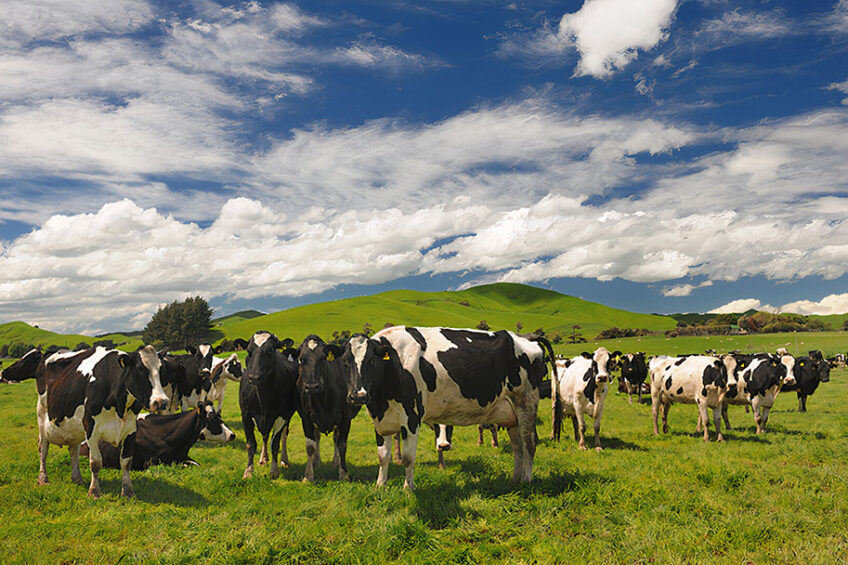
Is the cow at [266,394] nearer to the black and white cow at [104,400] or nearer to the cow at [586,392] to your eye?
the black and white cow at [104,400]

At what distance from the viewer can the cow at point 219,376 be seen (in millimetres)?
17672

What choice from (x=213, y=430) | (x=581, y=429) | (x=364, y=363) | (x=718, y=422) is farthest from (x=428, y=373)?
(x=718, y=422)

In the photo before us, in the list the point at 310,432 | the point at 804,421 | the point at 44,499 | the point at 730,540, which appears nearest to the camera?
the point at 730,540

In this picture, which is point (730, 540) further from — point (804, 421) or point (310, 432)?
point (804, 421)

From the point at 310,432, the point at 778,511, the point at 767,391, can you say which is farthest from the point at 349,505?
the point at 767,391

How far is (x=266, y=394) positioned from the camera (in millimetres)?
10852

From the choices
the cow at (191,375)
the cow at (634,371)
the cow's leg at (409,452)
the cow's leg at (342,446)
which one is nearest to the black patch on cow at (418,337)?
the cow's leg at (409,452)

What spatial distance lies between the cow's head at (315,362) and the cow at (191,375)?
26.1ft

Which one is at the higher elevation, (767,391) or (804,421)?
(767,391)

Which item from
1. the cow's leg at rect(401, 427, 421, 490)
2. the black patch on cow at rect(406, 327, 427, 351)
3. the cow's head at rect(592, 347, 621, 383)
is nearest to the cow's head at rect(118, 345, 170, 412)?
the cow's leg at rect(401, 427, 421, 490)

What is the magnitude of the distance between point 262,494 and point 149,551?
94.0 inches

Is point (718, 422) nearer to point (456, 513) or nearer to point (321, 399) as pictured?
point (456, 513)

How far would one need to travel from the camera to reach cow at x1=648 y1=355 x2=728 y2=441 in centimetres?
1579

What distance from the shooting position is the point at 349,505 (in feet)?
26.2
